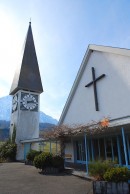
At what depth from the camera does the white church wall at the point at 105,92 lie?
41.2 feet

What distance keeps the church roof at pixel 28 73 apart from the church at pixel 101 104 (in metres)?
13.2

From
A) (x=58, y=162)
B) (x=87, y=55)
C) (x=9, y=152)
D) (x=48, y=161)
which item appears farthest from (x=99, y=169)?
(x=9, y=152)

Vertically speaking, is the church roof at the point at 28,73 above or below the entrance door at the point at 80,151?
above

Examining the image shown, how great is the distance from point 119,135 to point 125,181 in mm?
5821

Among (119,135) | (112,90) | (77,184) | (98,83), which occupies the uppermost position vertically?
(98,83)

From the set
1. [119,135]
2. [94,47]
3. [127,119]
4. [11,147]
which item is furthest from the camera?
[11,147]

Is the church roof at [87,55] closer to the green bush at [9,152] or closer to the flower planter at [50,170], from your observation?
the flower planter at [50,170]

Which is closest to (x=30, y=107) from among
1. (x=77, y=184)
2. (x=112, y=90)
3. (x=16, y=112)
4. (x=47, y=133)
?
(x=16, y=112)

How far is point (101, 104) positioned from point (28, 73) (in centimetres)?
1979

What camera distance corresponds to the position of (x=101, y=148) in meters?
15.1

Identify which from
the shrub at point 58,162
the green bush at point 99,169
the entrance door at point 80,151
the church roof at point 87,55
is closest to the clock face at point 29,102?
the church roof at point 87,55

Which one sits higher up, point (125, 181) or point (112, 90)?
point (112, 90)

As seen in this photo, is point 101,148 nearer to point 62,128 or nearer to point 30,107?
point 62,128

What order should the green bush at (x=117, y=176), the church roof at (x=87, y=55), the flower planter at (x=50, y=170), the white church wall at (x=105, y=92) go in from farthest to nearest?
the flower planter at (x=50, y=170)
the church roof at (x=87, y=55)
the white church wall at (x=105, y=92)
the green bush at (x=117, y=176)
